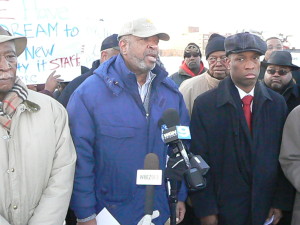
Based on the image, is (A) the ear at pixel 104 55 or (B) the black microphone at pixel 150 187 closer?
(B) the black microphone at pixel 150 187

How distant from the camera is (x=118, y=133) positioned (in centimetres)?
300

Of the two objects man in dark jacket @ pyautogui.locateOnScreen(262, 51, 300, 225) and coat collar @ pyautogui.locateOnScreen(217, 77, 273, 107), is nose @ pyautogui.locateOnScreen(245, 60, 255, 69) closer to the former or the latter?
coat collar @ pyautogui.locateOnScreen(217, 77, 273, 107)

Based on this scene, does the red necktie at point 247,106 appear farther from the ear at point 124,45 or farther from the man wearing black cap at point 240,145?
the ear at point 124,45

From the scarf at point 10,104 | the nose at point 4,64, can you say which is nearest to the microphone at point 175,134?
the scarf at point 10,104

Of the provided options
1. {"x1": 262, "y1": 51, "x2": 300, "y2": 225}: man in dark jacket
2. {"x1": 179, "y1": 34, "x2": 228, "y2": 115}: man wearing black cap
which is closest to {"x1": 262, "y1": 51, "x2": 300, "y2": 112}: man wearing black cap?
{"x1": 262, "y1": 51, "x2": 300, "y2": 225}: man in dark jacket

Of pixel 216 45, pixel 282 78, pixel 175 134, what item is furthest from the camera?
A: pixel 282 78

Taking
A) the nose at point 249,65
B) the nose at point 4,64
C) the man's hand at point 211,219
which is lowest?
the man's hand at point 211,219

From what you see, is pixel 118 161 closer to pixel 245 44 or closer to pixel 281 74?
pixel 245 44

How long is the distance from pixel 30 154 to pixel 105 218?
0.83 m

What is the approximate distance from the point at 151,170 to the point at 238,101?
1.50 metres

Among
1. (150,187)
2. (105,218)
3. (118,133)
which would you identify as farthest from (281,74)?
(150,187)

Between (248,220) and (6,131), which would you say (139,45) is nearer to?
(6,131)

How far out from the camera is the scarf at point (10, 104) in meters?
2.51

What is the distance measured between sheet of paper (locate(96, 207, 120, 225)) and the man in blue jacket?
5cm
